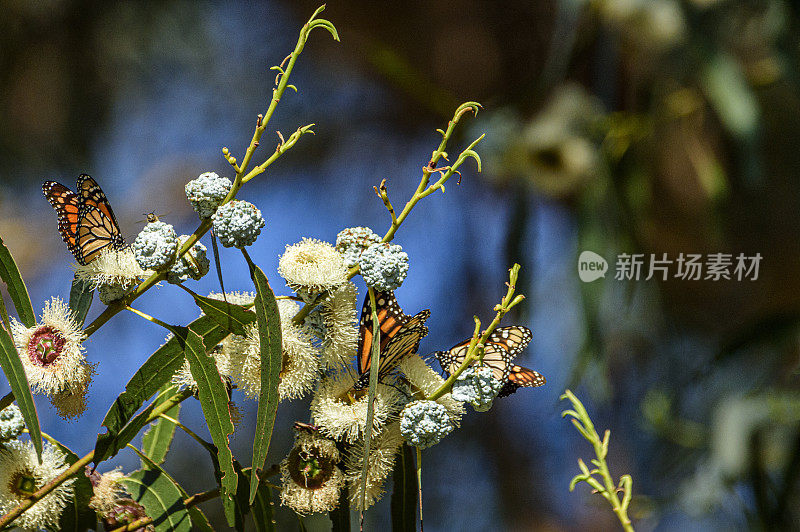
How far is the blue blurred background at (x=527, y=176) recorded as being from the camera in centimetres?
133

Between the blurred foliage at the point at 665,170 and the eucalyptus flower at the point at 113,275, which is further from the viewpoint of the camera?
the blurred foliage at the point at 665,170

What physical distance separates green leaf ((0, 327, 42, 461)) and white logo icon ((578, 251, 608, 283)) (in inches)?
39.2

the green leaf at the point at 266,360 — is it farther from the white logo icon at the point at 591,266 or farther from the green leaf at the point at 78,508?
the white logo icon at the point at 591,266

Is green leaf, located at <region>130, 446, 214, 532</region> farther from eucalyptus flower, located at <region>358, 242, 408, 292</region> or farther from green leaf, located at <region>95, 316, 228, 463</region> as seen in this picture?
eucalyptus flower, located at <region>358, 242, 408, 292</region>

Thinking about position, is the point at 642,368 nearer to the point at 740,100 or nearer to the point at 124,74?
the point at 740,100

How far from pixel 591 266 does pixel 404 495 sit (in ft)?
2.85

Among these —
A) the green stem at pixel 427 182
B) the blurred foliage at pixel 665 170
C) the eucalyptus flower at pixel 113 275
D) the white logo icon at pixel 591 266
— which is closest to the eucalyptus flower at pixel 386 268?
the green stem at pixel 427 182

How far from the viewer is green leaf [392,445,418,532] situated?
39 centimetres

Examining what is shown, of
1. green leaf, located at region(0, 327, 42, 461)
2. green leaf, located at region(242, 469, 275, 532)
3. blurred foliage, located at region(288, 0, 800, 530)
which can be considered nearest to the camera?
green leaf, located at region(0, 327, 42, 461)

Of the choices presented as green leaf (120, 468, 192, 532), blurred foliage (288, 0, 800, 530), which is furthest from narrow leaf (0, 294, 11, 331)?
blurred foliage (288, 0, 800, 530)

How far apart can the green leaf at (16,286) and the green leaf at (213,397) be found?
0.08 metres

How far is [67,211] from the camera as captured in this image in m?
0.39

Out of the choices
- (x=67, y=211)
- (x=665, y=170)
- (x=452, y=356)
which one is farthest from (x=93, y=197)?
(x=665, y=170)

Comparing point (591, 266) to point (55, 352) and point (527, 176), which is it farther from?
point (55, 352)
